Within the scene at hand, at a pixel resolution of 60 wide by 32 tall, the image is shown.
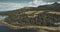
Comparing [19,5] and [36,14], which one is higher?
[19,5]

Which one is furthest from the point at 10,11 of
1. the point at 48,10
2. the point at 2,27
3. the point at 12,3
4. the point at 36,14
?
the point at 48,10

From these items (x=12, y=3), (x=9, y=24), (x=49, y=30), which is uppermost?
(x=12, y=3)

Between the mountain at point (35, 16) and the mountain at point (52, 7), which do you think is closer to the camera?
the mountain at point (35, 16)

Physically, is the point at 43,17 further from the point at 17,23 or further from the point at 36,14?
the point at 17,23

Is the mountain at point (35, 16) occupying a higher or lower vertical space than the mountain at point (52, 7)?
lower

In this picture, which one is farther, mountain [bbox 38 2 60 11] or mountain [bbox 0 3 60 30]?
mountain [bbox 38 2 60 11]

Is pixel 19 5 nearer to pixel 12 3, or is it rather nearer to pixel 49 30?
pixel 12 3

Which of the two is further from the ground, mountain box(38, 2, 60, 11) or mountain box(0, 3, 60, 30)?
mountain box(38, 2, 60, 11)

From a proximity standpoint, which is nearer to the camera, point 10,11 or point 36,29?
point 36,29

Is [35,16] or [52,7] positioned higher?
[52,7]

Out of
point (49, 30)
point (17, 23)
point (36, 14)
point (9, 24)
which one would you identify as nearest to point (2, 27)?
point (9, 24)
